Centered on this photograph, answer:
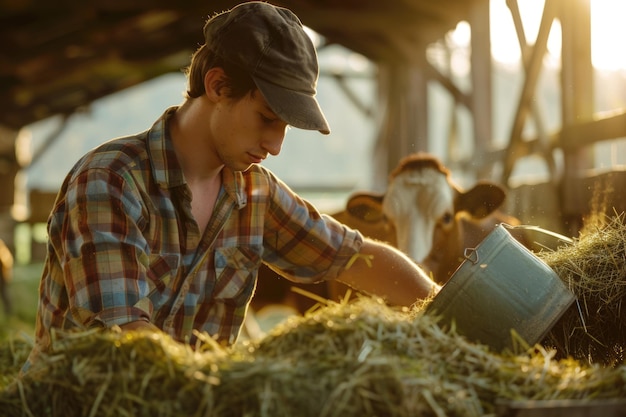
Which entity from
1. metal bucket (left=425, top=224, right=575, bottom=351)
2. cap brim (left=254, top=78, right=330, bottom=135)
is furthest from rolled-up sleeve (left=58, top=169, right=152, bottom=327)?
metal bucket (left=425, top=224, right=575, bottom=351)

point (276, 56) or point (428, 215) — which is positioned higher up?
point (276, 56)

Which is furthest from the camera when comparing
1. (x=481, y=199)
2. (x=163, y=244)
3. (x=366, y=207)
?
(x=366, y=207)

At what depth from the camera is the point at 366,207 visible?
551cm

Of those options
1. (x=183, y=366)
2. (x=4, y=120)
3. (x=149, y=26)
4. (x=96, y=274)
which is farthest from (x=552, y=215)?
(x=4, y=120)

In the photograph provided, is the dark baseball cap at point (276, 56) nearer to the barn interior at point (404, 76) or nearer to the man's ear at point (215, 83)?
the man's ear at point (215, 83)

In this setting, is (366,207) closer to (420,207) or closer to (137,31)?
(420,207)

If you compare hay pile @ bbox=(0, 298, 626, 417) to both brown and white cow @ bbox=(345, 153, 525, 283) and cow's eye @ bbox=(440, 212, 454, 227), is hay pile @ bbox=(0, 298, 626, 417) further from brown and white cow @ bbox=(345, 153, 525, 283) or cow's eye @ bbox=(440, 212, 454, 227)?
cow's eye @ bbox=(440, 212, 454, 227)

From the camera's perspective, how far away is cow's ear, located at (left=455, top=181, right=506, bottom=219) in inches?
198

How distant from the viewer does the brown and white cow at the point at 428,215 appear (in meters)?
5.06

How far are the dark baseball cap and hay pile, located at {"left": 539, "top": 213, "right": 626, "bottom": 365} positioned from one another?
888 millimetres

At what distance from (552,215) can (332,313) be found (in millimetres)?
4092

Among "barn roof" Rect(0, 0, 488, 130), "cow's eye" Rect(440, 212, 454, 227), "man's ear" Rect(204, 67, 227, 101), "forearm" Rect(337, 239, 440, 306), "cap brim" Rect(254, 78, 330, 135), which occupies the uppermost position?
"barn roof" Rect(0, 0, 488, 130)

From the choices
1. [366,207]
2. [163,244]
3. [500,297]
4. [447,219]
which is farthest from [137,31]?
[500,297]

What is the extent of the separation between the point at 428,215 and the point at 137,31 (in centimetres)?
735
